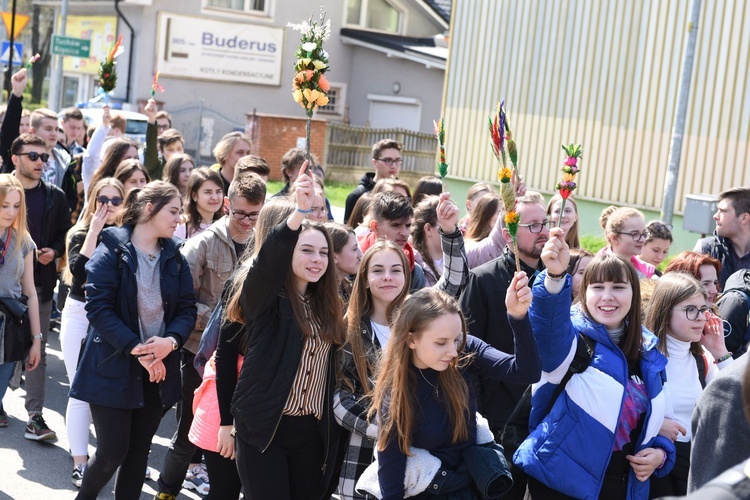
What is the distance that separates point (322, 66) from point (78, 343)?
272cm

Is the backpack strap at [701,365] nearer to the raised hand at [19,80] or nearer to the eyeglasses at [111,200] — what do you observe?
the eyeglasses at [111,200]

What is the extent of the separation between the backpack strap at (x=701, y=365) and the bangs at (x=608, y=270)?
0.88 m

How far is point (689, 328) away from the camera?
5.18m

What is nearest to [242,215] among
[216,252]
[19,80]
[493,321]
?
[216,252]

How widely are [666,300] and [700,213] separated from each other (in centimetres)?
705

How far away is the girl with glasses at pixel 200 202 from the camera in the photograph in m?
6.91

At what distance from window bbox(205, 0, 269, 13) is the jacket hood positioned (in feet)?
86.0

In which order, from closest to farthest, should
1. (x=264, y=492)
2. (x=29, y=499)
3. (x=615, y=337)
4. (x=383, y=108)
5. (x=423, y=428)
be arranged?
(x=423, y=428)
(x=264, y=492)
(x=615, y=337)
(x=29, y=499)
(x=383, y=108)

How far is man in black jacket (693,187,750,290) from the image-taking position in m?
7.34

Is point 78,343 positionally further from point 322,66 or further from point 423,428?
point 423,428

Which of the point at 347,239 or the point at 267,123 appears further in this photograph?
the point at 267,123

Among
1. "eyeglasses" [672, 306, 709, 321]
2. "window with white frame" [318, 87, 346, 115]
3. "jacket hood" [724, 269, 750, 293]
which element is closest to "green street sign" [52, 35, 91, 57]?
"window with white frame" [318, 87, 346, 115]

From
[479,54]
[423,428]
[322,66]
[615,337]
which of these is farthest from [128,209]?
[479,54]

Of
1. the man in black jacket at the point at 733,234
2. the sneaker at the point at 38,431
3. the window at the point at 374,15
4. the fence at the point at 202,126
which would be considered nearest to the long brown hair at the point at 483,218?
the man in black jacket at the point at 733,234
